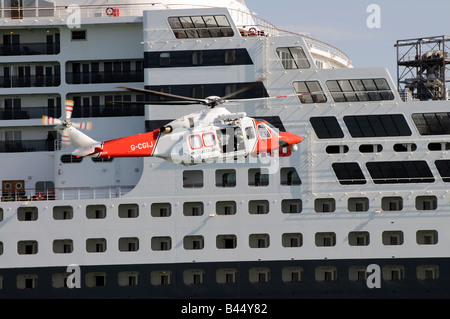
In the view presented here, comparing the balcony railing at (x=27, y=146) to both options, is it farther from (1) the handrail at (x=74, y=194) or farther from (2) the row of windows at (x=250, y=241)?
(2) the row of windows at (x=250, y=241)

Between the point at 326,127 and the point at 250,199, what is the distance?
4.71 metres

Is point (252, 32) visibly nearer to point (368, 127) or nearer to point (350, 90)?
point (350, 90)

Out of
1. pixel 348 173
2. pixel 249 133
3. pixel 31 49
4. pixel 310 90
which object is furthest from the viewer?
pixel 31 49

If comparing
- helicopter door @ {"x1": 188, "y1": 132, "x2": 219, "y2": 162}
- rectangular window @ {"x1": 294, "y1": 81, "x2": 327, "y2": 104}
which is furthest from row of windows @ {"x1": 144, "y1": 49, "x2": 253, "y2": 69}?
helicopter door @ {"x1": 188, "y1": 132, "x2": 219, "y2": 162}

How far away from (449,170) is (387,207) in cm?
312

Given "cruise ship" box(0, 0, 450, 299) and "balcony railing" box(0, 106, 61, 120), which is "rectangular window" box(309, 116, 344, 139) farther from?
"balcony railing" box(0, 106, 61, 120)

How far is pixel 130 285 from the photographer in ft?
117

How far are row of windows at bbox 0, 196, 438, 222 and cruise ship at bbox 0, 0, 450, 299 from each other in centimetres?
6

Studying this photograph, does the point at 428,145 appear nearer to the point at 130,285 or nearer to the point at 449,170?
the point at 449,170

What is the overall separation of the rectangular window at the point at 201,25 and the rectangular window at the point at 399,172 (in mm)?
8940

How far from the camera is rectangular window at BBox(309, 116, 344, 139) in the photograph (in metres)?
36.5

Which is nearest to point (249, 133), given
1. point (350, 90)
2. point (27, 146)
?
point (350, 90)

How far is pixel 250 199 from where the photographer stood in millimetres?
35625
